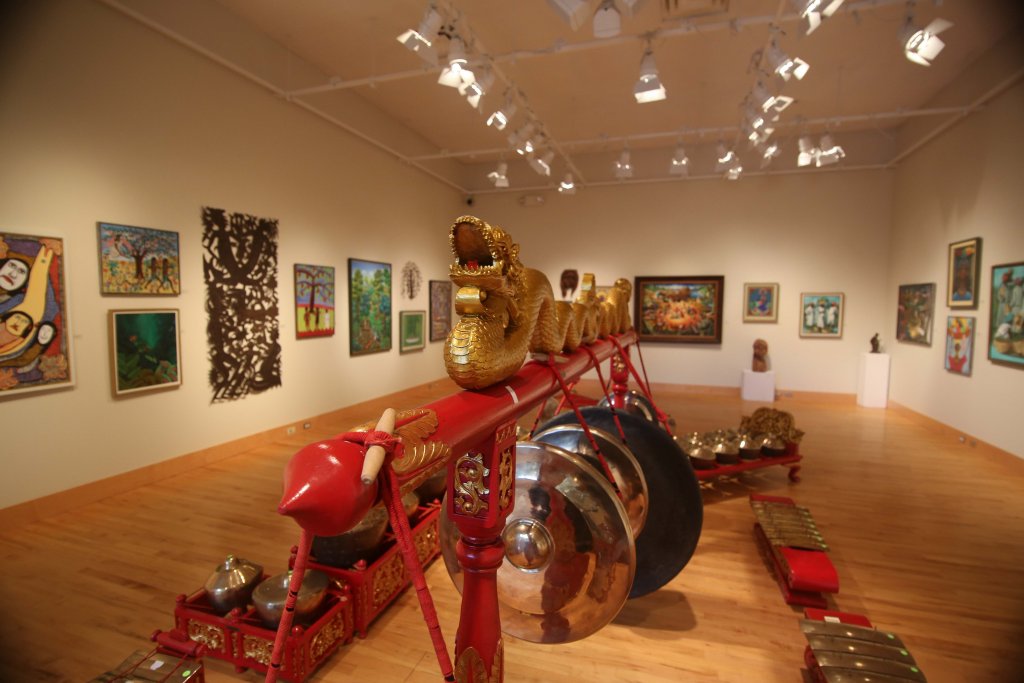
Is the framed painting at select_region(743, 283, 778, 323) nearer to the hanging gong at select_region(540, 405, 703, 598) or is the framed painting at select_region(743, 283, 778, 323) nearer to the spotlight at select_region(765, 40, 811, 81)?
the spotlight at select_region(765, 40, 811, 81)

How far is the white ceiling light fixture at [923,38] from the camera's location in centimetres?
325

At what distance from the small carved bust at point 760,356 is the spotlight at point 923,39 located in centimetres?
522

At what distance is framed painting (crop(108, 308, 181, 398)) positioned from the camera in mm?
3730

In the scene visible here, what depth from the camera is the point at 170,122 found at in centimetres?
407

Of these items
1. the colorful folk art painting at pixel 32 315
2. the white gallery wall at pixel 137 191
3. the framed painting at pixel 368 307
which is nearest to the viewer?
the colorful folk art painting at pixel 32 315

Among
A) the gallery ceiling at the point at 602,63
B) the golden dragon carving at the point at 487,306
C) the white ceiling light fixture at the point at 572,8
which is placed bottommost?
the golden dragon carving at the point at 487,306

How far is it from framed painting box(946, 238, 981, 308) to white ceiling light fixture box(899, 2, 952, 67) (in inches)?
120

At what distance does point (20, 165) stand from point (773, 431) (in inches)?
236

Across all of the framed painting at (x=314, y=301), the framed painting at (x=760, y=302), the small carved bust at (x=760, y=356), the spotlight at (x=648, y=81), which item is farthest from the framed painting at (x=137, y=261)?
the framed painting at (x=760, y=302)

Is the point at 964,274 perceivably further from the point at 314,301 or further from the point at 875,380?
the point at 314,301

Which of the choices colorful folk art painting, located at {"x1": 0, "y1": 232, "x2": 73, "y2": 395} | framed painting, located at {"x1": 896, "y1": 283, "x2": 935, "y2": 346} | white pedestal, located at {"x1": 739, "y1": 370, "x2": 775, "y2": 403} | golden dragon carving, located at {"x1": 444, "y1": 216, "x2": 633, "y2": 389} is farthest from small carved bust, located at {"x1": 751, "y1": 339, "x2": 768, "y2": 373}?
colorful folk art painting, located at {"x1": 0, "y1": 232, "x2": 73, "y2": 395}

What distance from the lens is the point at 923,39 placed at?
10.9 feet

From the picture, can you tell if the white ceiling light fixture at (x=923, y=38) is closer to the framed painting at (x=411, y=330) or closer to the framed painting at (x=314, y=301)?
the framed painting at (x=314, y=301)

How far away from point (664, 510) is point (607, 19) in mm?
3005
